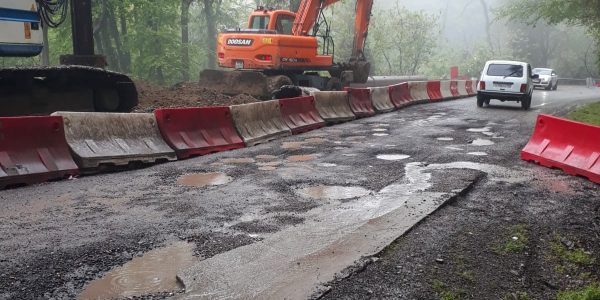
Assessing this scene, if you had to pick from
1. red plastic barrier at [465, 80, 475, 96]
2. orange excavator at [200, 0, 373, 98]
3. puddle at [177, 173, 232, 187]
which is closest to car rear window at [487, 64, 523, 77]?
orange excavator at [200, 0, 373, 98]

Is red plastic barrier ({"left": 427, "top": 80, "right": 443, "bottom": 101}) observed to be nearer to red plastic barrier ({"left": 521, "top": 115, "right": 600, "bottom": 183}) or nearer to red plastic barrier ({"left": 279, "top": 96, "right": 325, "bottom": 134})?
red plastic barrier ({"left": 279, "top": 96, "right": 325, "bottom": 134})

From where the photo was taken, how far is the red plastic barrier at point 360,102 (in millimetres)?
16312

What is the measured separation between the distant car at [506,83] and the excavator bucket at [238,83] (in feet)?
26.7

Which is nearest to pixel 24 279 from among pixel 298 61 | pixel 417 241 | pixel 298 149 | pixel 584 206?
pixel 417 241

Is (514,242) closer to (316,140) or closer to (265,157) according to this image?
(265,157)

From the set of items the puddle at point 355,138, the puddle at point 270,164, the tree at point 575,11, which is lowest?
the puddle at point 355,138

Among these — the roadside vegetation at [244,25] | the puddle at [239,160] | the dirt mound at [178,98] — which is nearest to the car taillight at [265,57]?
the dirt mound at [178,98]

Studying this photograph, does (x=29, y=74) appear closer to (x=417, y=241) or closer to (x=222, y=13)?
(x=417, y=241)

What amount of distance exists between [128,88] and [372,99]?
881 centimetres

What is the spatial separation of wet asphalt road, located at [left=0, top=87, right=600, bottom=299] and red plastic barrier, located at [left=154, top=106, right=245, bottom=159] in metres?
0.40

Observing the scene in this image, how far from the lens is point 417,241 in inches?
186

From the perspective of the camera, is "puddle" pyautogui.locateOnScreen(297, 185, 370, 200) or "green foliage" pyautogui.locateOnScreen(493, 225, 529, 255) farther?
"puddle" pyautogui.locateOnScreen(297, 185, 370, 200)

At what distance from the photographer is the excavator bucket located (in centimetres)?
1795

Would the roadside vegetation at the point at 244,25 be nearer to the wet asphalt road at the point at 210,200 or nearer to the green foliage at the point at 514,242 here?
the wet asphalt road at the point at 210,200
